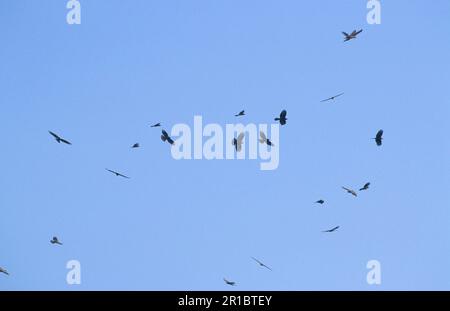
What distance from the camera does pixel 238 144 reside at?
1945 cm
